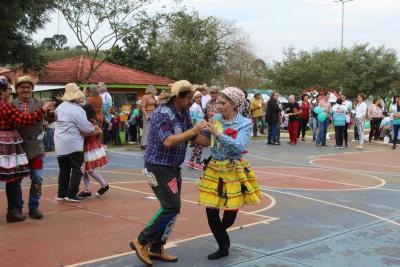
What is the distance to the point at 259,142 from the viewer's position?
67.3ft

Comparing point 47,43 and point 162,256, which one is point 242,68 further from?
point 162,256

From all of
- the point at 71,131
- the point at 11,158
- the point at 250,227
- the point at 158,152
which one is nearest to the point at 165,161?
the point at 158,152

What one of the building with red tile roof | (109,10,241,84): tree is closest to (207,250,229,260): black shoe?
the building with red tile roof

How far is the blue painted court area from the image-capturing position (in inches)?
225

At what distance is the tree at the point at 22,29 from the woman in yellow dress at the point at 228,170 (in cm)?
1191

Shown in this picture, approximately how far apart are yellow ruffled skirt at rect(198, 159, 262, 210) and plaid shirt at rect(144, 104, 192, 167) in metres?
0.37

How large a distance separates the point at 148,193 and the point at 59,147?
193 centimetres

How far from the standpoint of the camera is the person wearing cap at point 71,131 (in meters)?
8.16

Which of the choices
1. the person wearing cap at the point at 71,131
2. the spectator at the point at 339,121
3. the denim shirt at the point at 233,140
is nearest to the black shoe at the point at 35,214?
the person wearing cap at the point at 71,131

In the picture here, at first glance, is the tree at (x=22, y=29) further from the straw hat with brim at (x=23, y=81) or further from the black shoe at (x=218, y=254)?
the black shoe at (x=218, y=254)

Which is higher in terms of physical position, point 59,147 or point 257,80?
point 257,80

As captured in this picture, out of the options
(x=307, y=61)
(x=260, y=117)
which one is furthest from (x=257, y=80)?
(x=260, y=117)

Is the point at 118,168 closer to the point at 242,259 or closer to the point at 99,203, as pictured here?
the point at 99,203

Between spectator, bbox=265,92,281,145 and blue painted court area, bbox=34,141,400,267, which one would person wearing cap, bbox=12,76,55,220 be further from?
spectator, bbox=265,92,281,145
